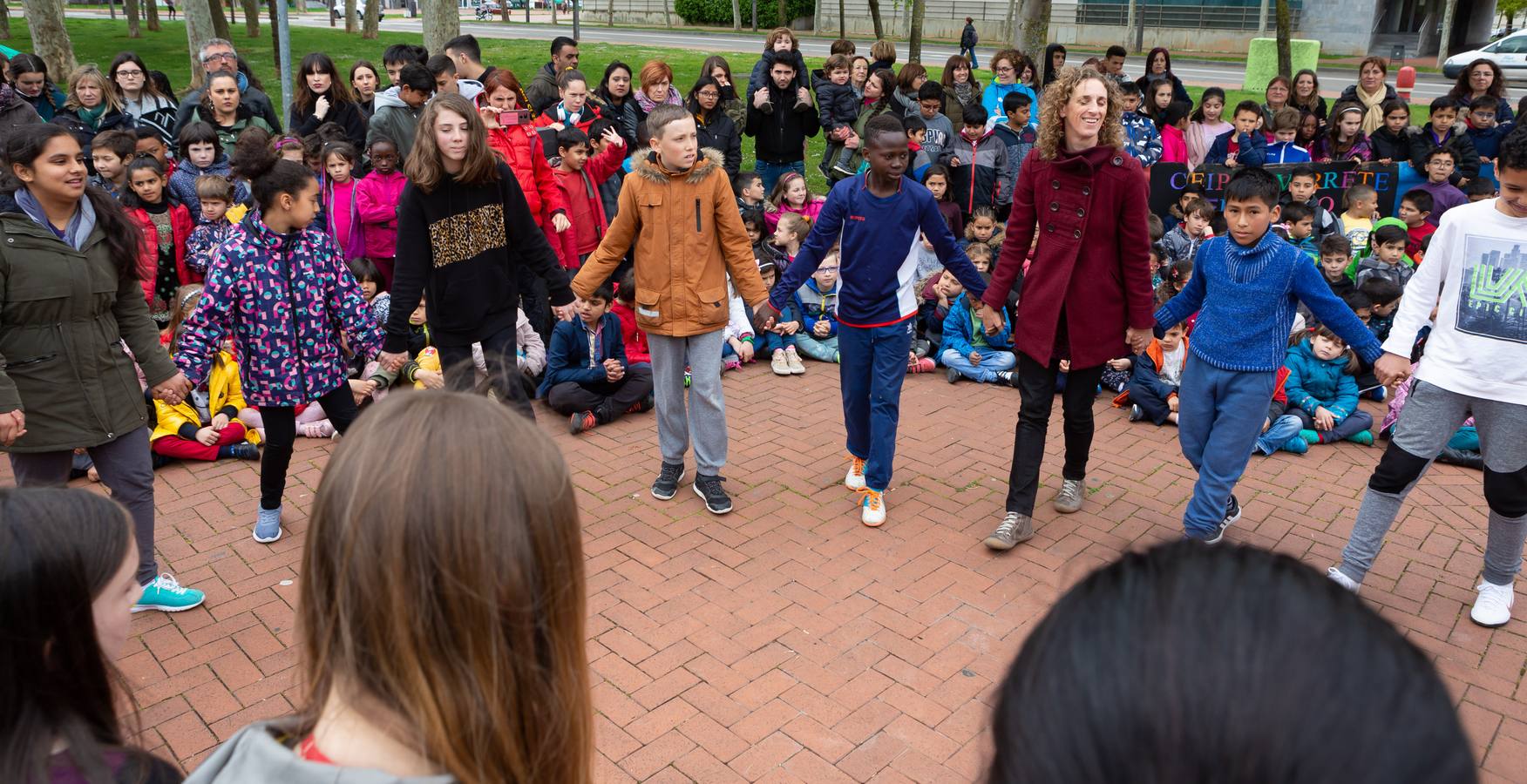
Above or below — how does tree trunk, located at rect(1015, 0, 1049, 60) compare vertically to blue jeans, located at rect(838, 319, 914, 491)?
above

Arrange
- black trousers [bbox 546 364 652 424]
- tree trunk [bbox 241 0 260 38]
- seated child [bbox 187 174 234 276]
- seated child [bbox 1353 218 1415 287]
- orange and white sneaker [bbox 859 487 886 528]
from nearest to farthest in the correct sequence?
orange and white sneaker [bbox 859 487 886 528] < black trousers [bbox 546 364 652 424] < seated child [bbox 187 174 234 276] < seated child [bbox 1353 218 1415 287] < tree trunk [bbox 241 0 260 38]

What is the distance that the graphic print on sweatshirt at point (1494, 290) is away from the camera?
4055 millimetres

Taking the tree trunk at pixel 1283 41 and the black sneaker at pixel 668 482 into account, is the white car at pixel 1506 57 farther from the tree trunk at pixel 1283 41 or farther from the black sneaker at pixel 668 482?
the black sneaker at pixel 668 482

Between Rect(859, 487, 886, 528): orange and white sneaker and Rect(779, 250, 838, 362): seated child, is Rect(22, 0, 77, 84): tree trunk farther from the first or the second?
Rect(859, 487, 886, 528): orange and white sneaker

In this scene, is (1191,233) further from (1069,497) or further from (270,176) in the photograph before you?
(270,176)

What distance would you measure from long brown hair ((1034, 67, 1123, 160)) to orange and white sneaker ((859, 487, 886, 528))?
1.83 metres

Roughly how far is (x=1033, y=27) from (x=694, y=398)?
11.5m

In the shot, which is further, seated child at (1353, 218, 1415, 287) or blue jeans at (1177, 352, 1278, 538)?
seated child at (1353, 218, 1415, 287)

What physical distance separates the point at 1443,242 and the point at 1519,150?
0.44 meters

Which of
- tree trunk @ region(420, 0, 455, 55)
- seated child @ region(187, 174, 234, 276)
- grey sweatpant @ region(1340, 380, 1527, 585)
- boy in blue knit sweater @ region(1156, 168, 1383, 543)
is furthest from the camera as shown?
tree trunk @ region(420, 0, 455, 55)

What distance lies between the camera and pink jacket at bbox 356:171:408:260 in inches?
290

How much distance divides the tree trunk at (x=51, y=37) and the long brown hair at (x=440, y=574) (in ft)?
62.7

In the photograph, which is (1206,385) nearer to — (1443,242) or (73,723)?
(1443,242)

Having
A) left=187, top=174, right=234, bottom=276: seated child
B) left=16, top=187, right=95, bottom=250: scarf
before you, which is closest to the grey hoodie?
left=16, top=187, right=95, bottom=250: scarf
